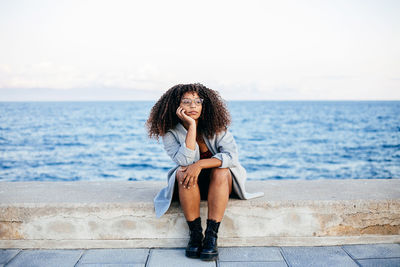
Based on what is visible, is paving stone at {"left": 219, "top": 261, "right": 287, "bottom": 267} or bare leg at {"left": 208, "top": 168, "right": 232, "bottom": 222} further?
bare leg at {"left": 208, "top": 168, "right": 232, "bottom": 222}

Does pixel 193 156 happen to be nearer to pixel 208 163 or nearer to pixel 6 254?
pixel 208 163

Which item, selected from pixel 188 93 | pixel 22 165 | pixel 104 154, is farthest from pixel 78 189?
pixel 104 154

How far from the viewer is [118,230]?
9.21ft

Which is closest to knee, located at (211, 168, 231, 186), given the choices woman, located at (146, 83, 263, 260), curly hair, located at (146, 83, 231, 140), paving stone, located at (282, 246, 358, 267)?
woman, located at (146, 83, 263, 260)

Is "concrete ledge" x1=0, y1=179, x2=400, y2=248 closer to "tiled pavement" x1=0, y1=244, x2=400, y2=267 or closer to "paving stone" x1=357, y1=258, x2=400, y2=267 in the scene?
"tiled pavement" x1=0, y1=244, x2=400, y2=267

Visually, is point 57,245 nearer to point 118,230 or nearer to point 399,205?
→ point 118,230

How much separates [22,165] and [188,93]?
15.4m

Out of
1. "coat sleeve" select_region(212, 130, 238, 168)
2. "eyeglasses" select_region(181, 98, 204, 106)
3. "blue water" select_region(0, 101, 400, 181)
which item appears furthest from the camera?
"blue water" select_region(0, 101, 400, 181)

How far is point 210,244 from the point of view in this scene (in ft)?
8.34

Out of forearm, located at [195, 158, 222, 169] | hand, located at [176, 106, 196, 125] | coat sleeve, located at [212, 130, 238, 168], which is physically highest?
hand, located at [176, 106, 196, 125]

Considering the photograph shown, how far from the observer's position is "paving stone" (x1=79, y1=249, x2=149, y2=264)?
2557 millimetres

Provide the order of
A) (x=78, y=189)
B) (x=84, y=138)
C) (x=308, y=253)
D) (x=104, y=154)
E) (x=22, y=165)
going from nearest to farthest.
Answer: (x=308, y=253), (x=78, y=189), (x=22, y=165), (x=104, y=154), (x=84, y=138)

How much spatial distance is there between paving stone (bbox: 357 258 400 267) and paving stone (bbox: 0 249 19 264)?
2.64 m

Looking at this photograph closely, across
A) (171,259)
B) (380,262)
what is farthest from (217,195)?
(380,262)
